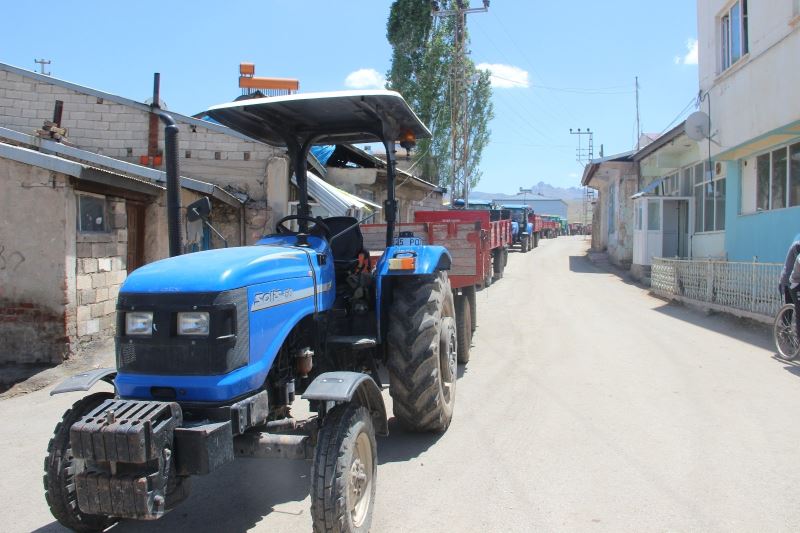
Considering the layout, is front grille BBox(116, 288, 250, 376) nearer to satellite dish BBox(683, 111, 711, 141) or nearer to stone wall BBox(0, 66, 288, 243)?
stone wall BBox(0, 66, 288, 243)

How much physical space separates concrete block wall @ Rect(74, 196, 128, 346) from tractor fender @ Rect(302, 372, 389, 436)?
19.6 feet

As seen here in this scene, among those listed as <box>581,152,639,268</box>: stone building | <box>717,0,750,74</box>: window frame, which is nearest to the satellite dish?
<box>717,0,750,74</box>: window frame

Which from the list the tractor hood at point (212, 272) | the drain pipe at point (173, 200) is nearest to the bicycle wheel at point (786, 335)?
the tractor hood at point (212, 272)

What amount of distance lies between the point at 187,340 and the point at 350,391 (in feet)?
2.92

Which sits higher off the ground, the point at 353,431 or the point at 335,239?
the point at 335,239

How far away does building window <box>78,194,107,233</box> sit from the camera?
9.00 metres

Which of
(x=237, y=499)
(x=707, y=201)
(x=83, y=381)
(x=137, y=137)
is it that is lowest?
(x=237, y=499)

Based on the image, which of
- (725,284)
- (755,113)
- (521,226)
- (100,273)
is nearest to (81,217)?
(100,273)

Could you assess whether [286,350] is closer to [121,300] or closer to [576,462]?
[121,300]

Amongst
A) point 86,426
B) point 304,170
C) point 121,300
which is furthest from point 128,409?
point 304,170

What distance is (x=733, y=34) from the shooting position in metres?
13.1

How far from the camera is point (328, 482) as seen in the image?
10.4ft

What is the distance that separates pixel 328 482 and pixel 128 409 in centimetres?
103

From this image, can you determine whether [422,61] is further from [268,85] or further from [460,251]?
[460,251]
